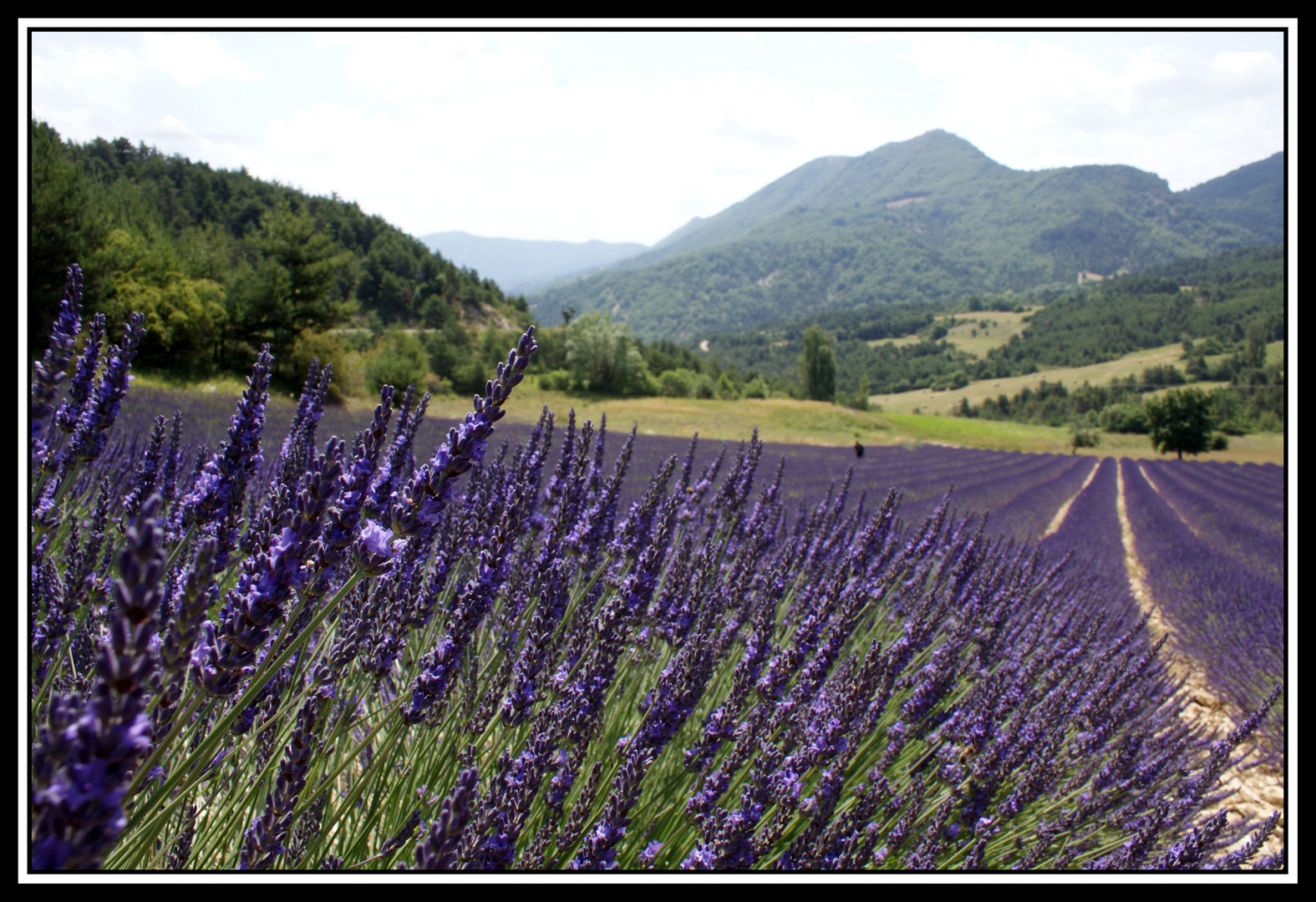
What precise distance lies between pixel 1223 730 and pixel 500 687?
581 centimetres

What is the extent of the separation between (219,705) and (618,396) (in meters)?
40.4

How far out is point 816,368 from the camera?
62.0m

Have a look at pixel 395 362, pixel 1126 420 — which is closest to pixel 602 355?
pixel 395 362

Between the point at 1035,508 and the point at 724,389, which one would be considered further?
the point at 724,389

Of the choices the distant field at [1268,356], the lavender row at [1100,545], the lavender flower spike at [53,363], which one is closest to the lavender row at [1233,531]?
the lavender row at [1100,545]

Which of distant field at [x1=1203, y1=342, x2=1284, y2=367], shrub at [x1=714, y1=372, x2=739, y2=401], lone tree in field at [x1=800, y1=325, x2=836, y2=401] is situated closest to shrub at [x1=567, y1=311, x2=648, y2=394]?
shrub at [x1=714, y1=372, x2=739, y2=401]

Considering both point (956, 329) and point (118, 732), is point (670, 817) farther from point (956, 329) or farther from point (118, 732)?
point (956, 329)

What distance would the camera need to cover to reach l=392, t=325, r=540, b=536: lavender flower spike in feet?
3.05

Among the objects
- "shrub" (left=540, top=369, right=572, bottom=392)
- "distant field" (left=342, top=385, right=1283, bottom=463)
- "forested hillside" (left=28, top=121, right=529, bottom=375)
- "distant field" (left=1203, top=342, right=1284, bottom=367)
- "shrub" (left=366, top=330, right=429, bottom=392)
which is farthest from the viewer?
"distant field" (left=1203, top=342, right=1284, bottom=367)

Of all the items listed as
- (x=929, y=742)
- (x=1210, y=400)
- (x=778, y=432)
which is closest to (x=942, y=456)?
(x=778, y=432)

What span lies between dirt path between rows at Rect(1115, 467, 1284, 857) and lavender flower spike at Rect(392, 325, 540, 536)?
2.04 metres

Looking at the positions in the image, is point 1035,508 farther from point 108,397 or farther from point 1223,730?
point 108,397

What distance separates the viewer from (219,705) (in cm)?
162

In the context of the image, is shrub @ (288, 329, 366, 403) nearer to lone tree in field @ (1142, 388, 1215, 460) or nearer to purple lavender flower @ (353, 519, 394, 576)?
purple lavender flower @ (353, 519, 394, 576)
